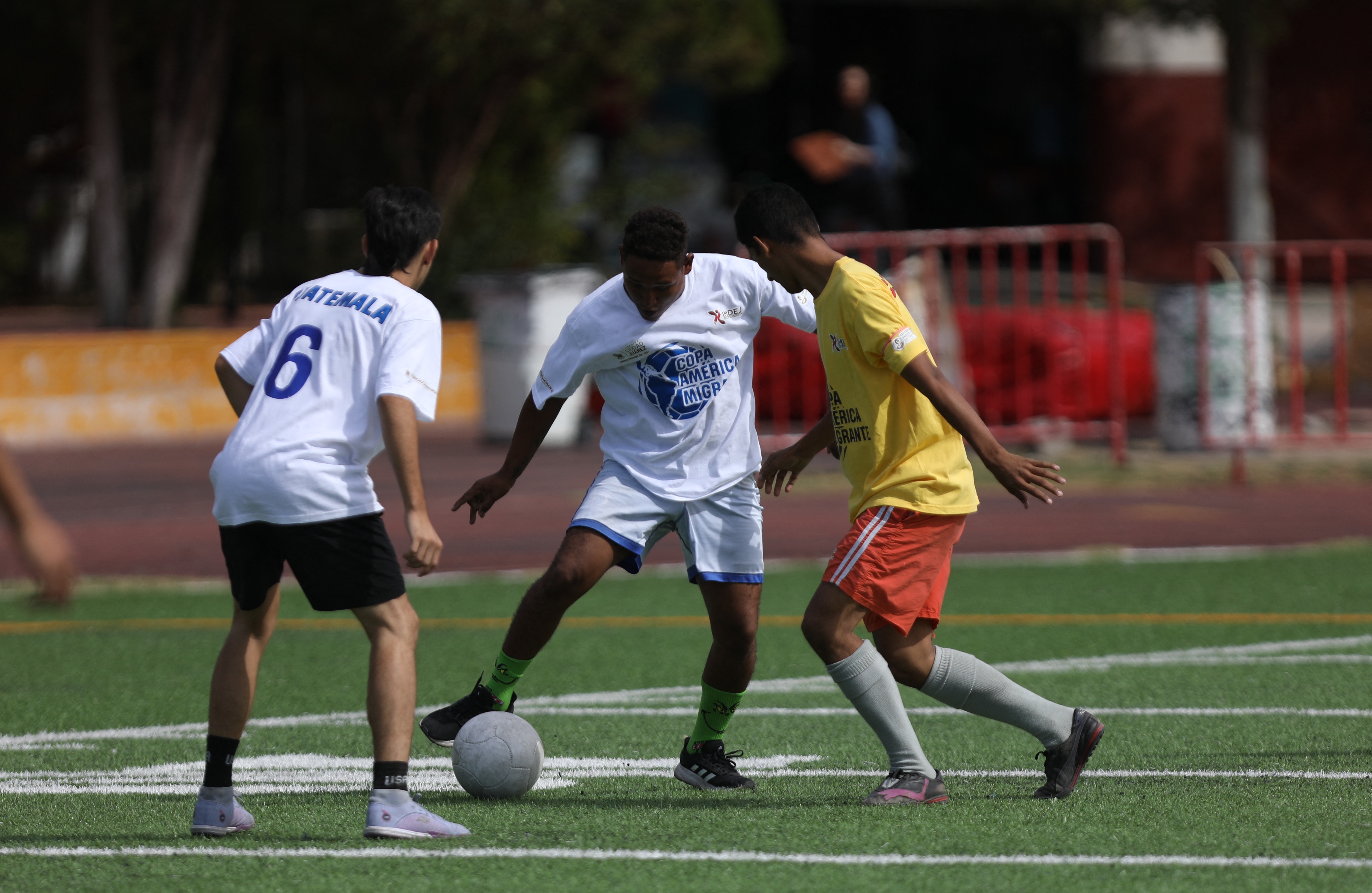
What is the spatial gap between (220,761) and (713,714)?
159 cm

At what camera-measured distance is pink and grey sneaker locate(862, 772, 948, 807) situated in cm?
567

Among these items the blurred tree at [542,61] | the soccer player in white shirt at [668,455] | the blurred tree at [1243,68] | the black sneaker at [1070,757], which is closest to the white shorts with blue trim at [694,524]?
the soccer player in white shirt at [668,455]

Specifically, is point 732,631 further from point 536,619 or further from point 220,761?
point 220,761

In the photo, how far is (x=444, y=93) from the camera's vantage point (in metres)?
24.2

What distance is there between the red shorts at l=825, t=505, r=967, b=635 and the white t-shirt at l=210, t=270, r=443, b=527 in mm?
1246

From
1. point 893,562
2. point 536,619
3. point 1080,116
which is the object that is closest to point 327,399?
point 536,619

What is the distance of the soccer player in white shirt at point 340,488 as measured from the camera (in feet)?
17.3

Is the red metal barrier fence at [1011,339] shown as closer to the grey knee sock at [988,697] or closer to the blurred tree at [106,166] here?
the blurred tree at [106,166]

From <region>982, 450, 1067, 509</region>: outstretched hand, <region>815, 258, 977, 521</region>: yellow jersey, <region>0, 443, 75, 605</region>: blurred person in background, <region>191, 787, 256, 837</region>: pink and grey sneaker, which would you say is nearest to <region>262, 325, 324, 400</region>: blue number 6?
<region>191, 787, 256, 837</region>: pink and grey sneaker

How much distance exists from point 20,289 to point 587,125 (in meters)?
8.74

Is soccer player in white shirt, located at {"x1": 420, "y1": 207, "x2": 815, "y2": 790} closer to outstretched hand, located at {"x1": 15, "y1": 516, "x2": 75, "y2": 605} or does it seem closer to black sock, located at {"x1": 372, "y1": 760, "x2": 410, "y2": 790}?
black sock, located at {"x1": 372, "y1": 760, "x2": 410, "y2": 790}

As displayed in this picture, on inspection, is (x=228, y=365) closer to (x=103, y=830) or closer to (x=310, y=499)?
(x=310, y=499)

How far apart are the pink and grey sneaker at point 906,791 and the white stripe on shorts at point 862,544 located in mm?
588

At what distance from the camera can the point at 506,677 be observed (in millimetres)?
6426
